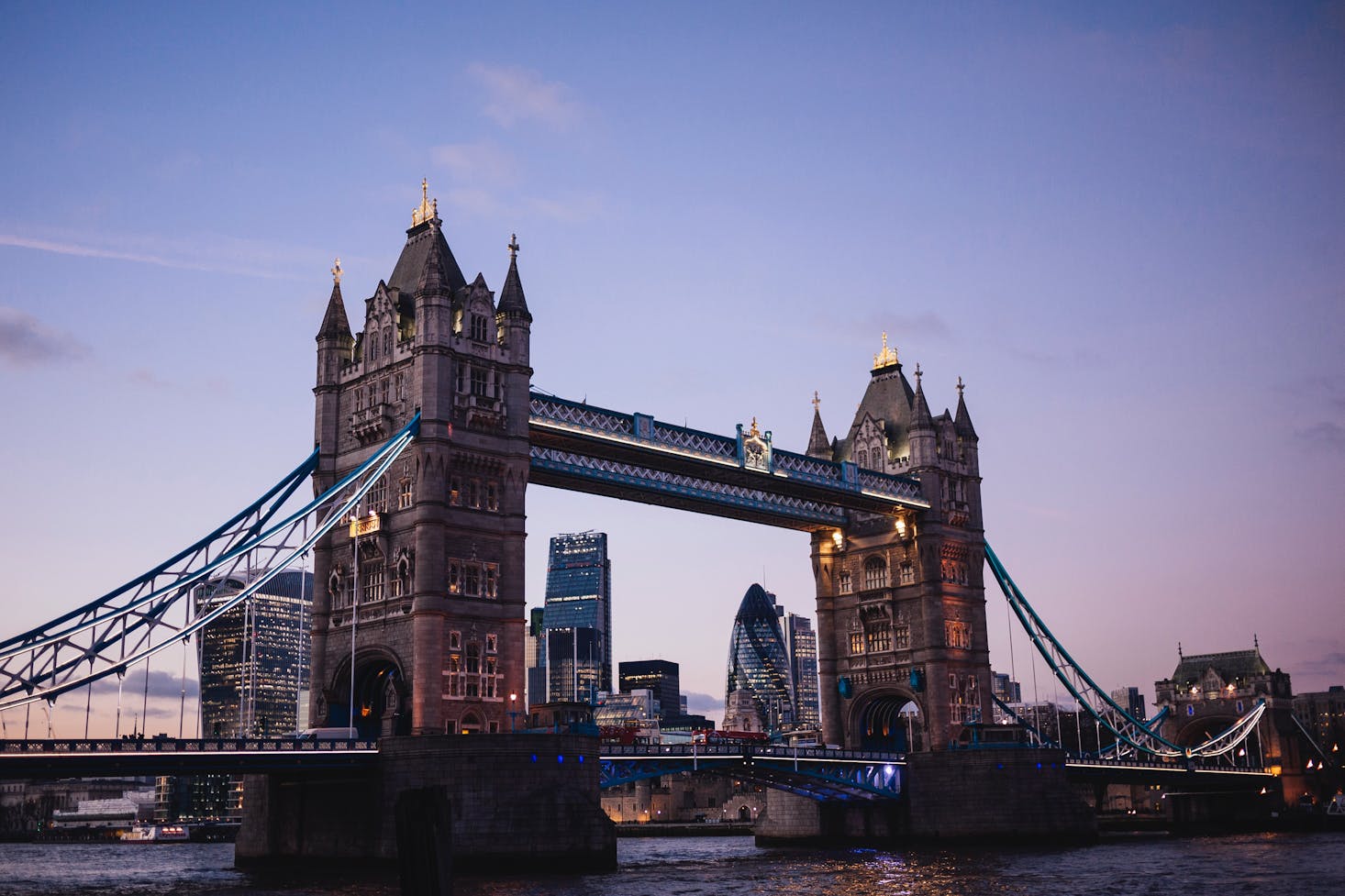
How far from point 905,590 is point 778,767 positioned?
20660 mm

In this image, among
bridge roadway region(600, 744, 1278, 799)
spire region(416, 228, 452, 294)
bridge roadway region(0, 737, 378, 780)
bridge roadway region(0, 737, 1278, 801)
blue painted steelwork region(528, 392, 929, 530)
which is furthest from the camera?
blue painted steelwork region(528, 392, 929, 530)

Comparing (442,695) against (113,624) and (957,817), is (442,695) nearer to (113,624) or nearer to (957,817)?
(113,624)

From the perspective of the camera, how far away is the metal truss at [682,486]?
88.9 meters

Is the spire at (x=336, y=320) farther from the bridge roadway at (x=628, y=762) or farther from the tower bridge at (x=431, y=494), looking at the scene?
the bridge roadway at (x=628, y=762)

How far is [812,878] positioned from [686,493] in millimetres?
30781

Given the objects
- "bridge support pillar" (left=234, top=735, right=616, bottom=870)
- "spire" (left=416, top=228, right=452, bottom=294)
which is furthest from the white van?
"spire" (left=416, top=228, right=452, bottom=294)

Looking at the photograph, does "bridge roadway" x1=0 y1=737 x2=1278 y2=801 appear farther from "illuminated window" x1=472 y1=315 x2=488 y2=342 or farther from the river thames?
"illuminated window" x1=472 y1=315 x2=488 y2=342

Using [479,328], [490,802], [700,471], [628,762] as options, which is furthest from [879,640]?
[490,802]

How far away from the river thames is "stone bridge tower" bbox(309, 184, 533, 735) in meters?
12.1

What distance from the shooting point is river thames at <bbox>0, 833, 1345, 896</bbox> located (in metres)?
63.3

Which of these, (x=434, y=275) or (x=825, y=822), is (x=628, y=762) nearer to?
(x=825, y=822)

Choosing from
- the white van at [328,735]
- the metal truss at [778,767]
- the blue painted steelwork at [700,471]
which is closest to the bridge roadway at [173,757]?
the white van at [328,735]

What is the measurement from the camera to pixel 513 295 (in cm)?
8538

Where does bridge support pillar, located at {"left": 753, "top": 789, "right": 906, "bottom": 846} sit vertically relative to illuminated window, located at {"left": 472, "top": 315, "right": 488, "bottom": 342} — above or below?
below
